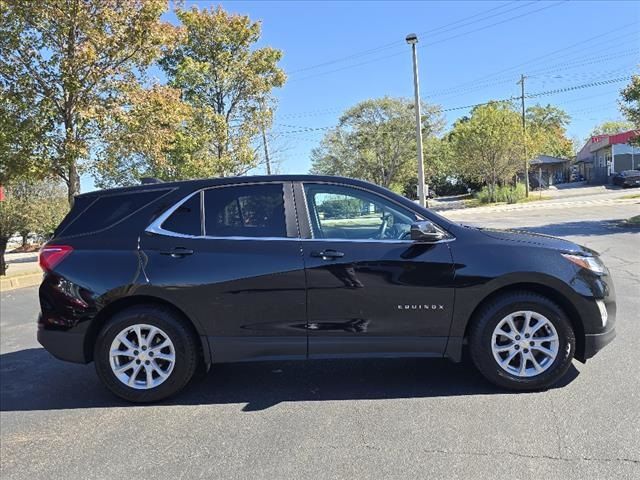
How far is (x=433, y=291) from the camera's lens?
4043mm

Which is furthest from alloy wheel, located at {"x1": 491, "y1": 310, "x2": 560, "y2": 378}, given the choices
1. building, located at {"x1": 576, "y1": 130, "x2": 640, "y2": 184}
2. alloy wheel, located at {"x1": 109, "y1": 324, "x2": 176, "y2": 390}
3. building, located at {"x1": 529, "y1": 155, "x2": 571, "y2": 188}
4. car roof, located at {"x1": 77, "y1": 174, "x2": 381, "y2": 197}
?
building, located at {"x1": 529, "y1": 155, "x2": 571, "y2": 188}

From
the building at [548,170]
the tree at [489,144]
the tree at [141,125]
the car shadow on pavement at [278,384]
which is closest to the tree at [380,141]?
the tree at [489,144]

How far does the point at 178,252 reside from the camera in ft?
13.6

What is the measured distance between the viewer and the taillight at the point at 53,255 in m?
4.27

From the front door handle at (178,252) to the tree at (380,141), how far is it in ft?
126

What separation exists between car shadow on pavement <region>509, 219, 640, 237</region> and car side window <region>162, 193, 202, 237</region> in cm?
1293

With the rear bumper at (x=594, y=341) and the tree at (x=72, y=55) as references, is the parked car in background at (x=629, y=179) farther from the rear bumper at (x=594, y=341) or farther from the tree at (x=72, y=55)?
the rear bumper at (x=594, y=341)

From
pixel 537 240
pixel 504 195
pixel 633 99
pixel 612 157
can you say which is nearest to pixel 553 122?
pixel 612 157

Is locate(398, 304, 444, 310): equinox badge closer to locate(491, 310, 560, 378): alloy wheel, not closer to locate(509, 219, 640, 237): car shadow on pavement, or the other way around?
locate(491, 310, 560, 378): alloy wheel

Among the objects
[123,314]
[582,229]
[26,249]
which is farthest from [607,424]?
[26,249]

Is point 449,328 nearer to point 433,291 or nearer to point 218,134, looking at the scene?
point 433,291

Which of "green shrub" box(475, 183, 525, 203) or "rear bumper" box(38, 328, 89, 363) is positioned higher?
"rear bumper" box(38, 328, 89, 363)

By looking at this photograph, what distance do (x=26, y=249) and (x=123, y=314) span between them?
34346mm

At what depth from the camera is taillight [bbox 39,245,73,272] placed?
4.27m
